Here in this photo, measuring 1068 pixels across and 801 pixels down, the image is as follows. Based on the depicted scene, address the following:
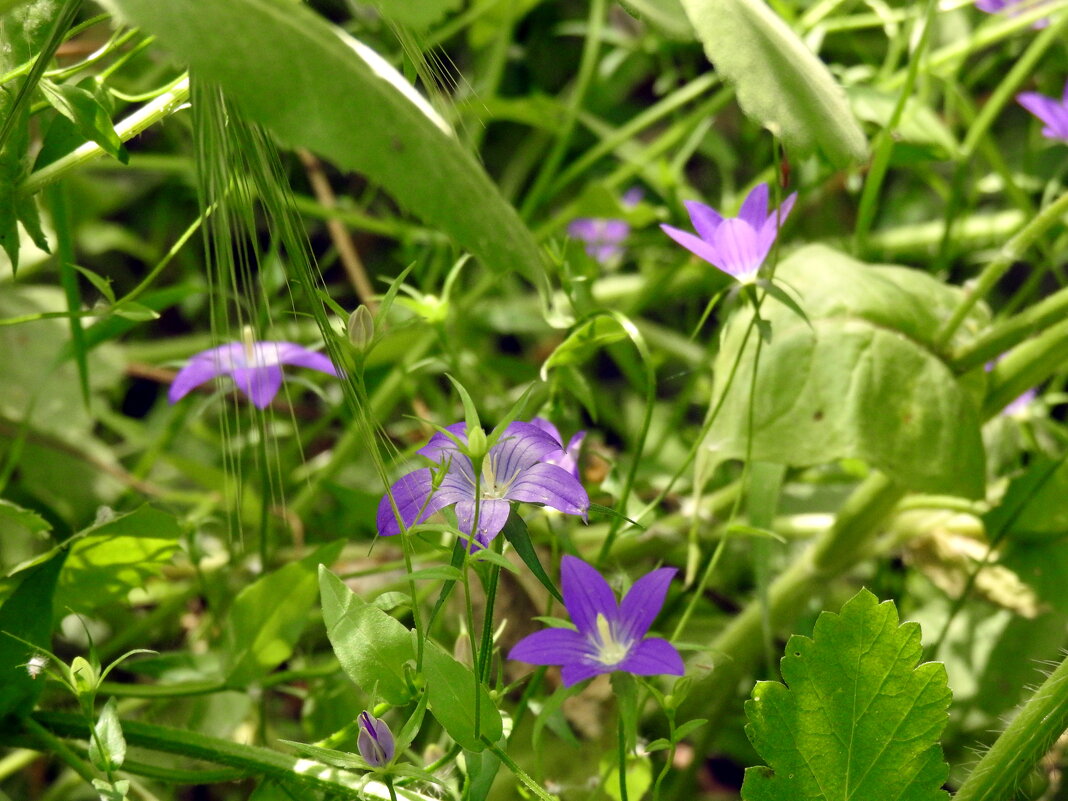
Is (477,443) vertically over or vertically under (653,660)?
over

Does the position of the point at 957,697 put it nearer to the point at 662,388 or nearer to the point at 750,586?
the point at 750,586

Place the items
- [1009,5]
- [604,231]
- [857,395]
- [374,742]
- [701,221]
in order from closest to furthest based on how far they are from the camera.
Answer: [374,742], [701,221], [857,395], [1009,5], [604,231]

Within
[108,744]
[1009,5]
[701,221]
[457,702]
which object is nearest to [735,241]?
[701,221]

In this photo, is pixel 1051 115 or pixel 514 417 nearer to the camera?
pixel 514 417

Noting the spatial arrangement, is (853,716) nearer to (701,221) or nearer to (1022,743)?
(1022,743)

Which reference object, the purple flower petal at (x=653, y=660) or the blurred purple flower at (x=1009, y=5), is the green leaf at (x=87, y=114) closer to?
the purple flower petal at (x=653, y=660)

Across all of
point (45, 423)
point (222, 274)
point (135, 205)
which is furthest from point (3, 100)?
point (135, 205)

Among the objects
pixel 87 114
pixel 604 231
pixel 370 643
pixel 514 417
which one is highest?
pixel 87 114
